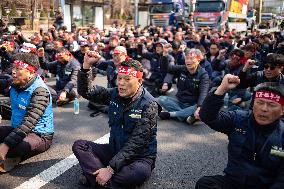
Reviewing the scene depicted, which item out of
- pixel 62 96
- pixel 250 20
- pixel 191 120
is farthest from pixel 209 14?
pixel 191 120

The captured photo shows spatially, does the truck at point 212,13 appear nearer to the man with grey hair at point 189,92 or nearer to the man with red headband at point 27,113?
the man with grey hair at point 189,92

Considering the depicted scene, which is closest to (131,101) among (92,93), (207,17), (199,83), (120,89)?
(120,89)

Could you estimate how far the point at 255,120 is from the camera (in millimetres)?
2678

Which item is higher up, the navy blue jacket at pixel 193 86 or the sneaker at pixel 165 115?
the navy blue jacket at pixel 193 86

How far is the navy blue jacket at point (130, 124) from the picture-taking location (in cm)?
317

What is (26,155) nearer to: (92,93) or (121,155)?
(92,93)

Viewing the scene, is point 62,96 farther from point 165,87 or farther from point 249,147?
point 249,147

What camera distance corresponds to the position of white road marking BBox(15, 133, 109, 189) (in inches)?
135

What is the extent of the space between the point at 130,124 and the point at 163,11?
865 inches

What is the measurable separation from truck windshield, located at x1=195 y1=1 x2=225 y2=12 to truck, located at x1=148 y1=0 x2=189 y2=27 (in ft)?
4.82

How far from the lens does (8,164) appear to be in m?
3.68

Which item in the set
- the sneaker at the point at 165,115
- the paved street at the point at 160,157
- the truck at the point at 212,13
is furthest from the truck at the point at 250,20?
the paved street at the point at 160,157

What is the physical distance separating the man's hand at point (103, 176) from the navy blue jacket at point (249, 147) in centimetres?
102

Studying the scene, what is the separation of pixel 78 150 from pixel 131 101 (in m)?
0.76
